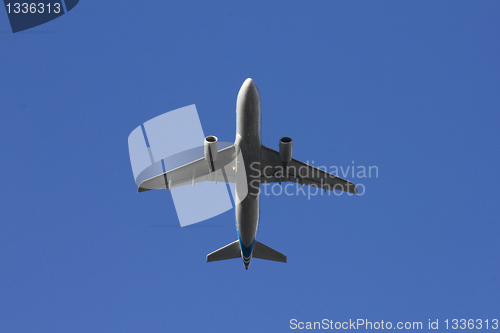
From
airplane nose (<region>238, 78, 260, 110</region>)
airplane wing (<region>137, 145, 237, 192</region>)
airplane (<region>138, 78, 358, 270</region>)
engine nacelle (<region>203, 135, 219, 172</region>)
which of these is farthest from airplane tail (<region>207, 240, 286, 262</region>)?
airplane nose (<region>238, 78, 260, 110</region>)

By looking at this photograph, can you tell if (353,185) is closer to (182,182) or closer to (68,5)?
(182,182)

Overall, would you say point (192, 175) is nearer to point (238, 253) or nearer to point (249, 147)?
point (249, 147)

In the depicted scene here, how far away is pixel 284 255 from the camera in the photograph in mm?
54312

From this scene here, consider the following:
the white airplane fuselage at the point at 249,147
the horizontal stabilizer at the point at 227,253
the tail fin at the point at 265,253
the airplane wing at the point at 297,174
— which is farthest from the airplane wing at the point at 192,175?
the tail fin at the point at 265,253

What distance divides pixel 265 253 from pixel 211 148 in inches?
520

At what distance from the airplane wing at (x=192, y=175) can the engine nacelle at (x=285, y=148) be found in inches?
143

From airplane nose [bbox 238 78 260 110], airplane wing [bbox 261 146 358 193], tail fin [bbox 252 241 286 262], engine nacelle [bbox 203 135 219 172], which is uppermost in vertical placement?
airplane nose [bbox 238 78 260 110]

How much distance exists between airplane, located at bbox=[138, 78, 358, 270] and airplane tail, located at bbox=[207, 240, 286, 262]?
171cm

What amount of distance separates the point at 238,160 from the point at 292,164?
4735 millimetres

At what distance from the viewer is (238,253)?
174 ft

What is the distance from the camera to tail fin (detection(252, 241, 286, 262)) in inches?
2111

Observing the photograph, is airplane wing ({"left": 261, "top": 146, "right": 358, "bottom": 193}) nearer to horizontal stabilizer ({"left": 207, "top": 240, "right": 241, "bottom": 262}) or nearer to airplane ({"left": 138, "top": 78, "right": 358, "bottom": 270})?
airplane ({"left": 138, "top": 78, "right": 358, "bottom": 270})

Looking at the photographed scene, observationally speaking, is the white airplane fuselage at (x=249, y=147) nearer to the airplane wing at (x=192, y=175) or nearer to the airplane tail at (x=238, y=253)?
the airplane wing at (x=192, y=175)

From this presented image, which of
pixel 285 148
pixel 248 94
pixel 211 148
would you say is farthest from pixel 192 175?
pixel 248 94
